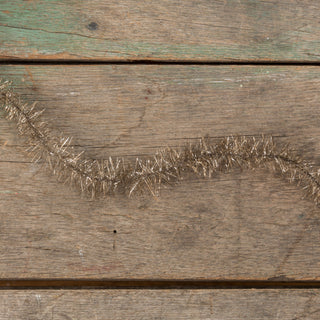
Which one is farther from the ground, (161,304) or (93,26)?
(93,26)

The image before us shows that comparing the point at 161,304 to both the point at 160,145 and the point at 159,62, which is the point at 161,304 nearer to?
→ the point at 160,145

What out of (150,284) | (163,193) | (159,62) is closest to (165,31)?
(159,62)

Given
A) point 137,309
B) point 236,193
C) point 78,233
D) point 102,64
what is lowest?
point 137,309

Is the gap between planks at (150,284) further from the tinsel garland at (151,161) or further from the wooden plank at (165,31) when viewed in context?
the wooden plank at (165,31)

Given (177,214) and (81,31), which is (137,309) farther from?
Result: (81,31)

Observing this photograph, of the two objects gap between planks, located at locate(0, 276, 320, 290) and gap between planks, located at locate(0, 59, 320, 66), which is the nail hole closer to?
gap between planks, located at locate(0, 59, 320, 66)

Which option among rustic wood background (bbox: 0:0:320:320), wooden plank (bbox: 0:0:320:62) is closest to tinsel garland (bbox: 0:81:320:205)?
rustic wood background (bbox: 0:0:320:320)

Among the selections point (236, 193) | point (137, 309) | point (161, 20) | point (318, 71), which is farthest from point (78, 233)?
point (318, 71)

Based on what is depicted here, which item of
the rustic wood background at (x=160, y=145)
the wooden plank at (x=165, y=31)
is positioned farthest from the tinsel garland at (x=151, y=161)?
the wooden plank at (x=165, y=31)
